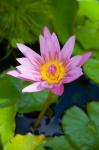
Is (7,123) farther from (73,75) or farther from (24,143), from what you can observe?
(73,75)

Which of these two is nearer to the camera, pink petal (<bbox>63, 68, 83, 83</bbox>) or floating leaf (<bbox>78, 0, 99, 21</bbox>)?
pink petal (<bbox>63, 68, 83, 83</bbox>)

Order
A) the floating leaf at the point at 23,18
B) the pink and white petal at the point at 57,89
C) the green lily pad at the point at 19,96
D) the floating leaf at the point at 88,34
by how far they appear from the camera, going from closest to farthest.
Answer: the pink and white petal at the point at 57,89, the green lily pad at the point at 19,96, the floating leaf at the point at 88,34, the floating leaf at the point at 23,18

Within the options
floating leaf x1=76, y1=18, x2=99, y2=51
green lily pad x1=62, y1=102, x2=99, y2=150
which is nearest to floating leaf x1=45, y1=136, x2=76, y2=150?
green lily pad x1=62, y1=102, x2=99, y2=150

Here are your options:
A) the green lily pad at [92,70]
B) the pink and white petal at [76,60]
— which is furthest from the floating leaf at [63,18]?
the pink and white petal at [76,60]

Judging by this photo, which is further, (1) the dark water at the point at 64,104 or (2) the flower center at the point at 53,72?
(1) the dark water at the point at 64,104

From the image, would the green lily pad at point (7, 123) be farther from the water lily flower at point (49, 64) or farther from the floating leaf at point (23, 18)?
the floating leaf at point (23, 18)

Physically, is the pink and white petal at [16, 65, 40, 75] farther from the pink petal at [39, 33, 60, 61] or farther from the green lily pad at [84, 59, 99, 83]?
the green lily pad at [84, 59, 99, 83]

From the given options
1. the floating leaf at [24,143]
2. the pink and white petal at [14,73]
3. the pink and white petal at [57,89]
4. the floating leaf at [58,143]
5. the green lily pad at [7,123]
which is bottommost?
the floating leaf at [58,143]
